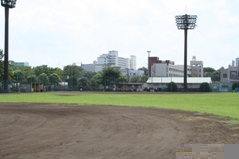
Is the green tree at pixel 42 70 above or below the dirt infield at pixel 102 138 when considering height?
above

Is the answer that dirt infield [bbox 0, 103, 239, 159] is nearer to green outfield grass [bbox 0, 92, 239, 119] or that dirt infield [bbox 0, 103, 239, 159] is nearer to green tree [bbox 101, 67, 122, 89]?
green outfield grass [bbox 0, 92, 239, 119]

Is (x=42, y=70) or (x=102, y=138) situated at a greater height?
(x=42, y=70)

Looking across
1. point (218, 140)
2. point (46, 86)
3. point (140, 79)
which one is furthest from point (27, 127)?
point (140, 79)

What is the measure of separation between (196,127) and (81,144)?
6.20 meters

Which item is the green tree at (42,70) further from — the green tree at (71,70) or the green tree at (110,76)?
the green tree at (110,76)

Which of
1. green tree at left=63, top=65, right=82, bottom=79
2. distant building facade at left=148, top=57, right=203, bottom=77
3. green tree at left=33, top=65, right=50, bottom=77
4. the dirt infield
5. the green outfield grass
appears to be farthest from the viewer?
distant building facade at left=148, top=57, right=203, bottom=77

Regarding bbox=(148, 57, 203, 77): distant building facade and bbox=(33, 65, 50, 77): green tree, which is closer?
bbox=(33, 65, 50, 77): green tree

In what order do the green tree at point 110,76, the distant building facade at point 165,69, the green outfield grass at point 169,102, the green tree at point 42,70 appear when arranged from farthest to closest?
the distant building facade at point 165,69
the green tree at point 42,70
the green tree at point 110,76
the green outfield grass at point 169,102

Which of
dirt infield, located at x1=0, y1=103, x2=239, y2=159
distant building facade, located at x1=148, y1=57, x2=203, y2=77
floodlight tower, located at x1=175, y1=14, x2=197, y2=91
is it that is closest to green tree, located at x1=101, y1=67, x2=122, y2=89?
floodlight tower, located at x1=175, y1=14, x2=197, y2=91

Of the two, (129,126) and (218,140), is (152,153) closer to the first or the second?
(218,140)

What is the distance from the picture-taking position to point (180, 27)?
317 feet

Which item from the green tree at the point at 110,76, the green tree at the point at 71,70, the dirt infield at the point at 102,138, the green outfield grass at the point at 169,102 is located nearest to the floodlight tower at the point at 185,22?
the green tree at the point at 110,76

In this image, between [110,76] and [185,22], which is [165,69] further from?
[185,22]

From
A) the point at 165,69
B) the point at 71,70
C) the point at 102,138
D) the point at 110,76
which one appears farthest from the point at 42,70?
the point at 102,138
